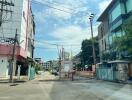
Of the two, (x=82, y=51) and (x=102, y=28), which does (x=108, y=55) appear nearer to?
(x=102, y=28)

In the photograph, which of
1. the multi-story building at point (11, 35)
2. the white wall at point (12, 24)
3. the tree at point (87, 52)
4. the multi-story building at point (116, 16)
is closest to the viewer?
the multi-story building at point (116, 16)

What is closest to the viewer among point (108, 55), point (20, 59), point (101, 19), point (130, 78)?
point (130, 78)

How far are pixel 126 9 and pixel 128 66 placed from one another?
33.9 ft

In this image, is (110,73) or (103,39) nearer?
(110,73)

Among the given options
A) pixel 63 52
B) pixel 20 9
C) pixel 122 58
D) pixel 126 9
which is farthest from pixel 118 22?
pixel 63 52

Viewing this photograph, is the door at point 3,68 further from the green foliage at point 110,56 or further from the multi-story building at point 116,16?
the multi-story building at point 116,16

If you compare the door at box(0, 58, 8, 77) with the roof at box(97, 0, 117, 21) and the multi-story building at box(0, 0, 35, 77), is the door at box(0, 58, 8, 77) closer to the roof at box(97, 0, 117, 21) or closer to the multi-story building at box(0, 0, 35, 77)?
the multi-story building at box(0, 0, 35, 77)

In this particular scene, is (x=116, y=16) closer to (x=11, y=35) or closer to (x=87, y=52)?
(x=11, y=35)

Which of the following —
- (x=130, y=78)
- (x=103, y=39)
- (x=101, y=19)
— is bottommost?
(x=130, y=78)

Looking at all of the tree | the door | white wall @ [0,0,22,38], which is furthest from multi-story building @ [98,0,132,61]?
the tree

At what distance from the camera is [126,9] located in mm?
45000

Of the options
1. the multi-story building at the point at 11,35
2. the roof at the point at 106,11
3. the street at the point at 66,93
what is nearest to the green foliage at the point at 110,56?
the roof at the point at 106,11

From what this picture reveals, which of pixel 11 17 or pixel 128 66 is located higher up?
pixel 11 17

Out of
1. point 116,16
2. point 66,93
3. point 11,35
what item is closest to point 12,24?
point 11,35
